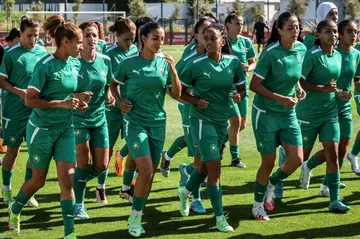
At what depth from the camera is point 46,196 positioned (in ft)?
29.7

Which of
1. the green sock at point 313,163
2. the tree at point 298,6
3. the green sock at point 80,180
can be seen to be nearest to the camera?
the green sock at point 80,180

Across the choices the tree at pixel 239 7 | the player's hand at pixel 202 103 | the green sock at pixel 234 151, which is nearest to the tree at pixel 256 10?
the tree at pixel 239 7

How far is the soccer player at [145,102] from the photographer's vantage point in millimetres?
7047

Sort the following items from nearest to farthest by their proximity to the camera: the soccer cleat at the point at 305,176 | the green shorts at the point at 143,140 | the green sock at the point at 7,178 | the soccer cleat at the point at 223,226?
the green shorts at the point at 143,140, the soccer cleat at the point at 223,226, the green sock at the point at 7,178, the soccer cleat at the point at 305,176

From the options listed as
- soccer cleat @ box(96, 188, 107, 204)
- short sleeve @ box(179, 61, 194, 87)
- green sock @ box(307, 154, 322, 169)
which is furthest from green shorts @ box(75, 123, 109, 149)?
green sock @ box(307, 154, 322, 169)

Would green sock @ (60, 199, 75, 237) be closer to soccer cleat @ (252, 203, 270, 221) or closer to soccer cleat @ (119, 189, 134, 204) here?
soccer cleat @ (119, 189, 134, 204)

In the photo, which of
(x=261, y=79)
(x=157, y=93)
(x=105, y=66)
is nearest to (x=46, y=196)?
(x=105, y=66)

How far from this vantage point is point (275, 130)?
7559mm

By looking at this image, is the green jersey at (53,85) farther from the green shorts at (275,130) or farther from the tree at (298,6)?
the tree at (298,6)

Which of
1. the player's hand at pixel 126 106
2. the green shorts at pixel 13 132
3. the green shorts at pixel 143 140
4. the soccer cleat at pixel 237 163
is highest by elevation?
the player's hand at pixel 126 106

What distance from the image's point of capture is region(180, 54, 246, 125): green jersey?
24.0ft

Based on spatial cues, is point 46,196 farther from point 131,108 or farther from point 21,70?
point 131,108

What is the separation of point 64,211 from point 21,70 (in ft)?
7.73

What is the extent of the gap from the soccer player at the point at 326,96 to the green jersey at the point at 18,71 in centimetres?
313
